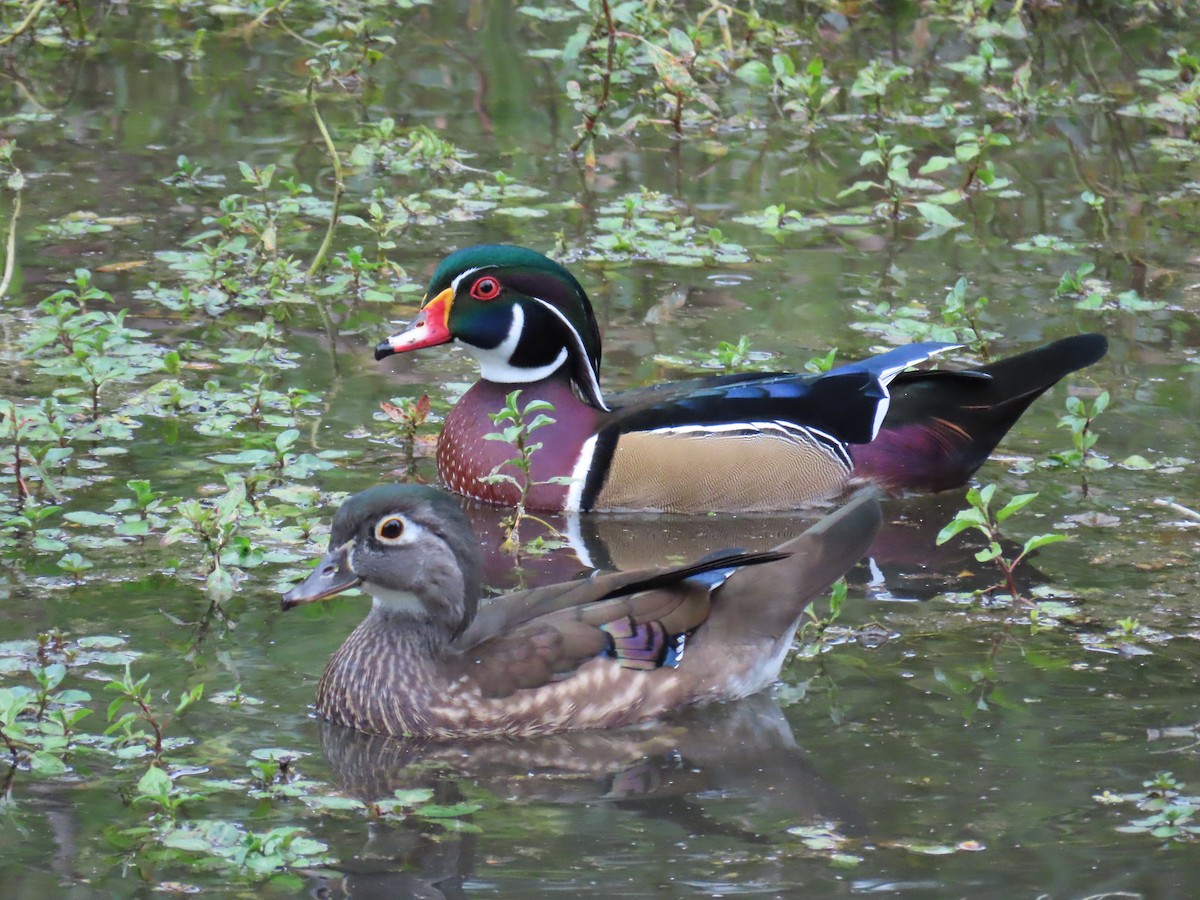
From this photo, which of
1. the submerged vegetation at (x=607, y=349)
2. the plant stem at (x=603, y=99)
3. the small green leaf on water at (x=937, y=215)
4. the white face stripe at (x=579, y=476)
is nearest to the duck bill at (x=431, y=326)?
the submerged vegetation at (x=607, y=349)

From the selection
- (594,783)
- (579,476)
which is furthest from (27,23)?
(594,783)

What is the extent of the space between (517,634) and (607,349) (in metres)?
3.10

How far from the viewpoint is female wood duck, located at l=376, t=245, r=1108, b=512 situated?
730 cm

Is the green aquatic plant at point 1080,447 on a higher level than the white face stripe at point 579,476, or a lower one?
higher

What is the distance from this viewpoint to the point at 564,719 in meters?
5.54

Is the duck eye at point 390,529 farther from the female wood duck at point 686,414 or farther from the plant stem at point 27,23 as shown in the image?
the plant stem at point 27,23

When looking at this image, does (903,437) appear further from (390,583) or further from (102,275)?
(102,275)

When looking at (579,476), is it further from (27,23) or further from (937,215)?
(27,23)

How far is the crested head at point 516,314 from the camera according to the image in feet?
24.8

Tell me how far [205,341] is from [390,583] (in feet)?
10.0

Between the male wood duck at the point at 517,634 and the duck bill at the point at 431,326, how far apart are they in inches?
75.2

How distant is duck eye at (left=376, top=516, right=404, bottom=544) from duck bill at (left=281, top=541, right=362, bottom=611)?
3.4 inches

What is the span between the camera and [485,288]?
765cm

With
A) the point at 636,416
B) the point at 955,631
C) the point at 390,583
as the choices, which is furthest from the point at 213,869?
the point at 636,416
